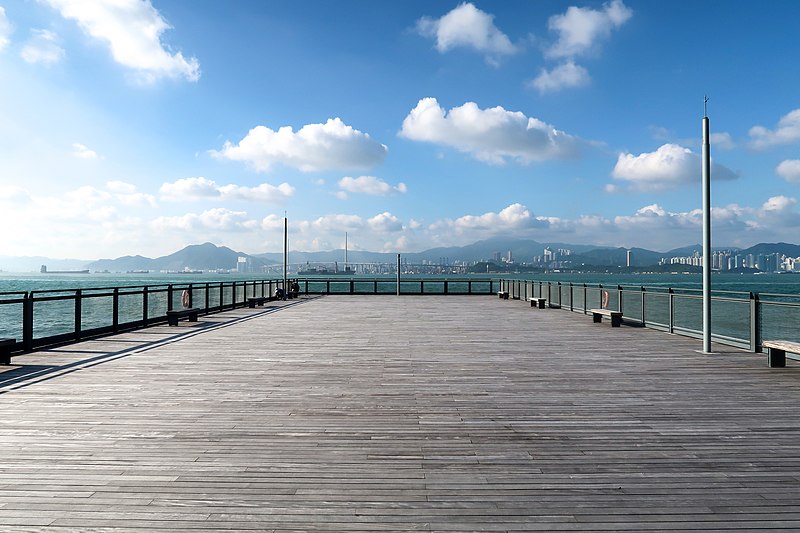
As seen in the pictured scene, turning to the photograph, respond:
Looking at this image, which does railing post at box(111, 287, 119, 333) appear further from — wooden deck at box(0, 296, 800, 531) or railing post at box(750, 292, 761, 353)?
railing post at box(750, 292, 761, 353)

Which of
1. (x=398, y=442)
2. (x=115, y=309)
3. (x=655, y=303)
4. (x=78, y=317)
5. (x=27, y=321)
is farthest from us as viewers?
(x=655, y=303)

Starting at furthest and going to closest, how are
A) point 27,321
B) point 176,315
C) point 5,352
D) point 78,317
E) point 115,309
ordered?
point 176,315
point 115,309
point 78,317
point 27,321
point 5,352

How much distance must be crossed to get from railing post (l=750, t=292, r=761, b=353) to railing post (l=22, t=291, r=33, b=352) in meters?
12.8

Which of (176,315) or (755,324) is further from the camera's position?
(176,315)

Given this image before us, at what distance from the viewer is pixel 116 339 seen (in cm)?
1055

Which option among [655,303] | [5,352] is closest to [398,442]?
[5,352]

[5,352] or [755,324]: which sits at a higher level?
[755,324]

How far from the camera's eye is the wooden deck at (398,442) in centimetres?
311

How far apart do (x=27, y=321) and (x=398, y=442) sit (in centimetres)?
779

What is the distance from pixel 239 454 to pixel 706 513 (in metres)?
3.40

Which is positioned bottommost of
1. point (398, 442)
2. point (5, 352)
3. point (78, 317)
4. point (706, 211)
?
point (398, 442)

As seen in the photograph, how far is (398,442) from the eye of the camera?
432cm

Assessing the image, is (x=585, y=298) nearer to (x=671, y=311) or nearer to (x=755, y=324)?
(x=671, y=311)

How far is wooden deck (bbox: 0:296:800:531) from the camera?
123 inches
